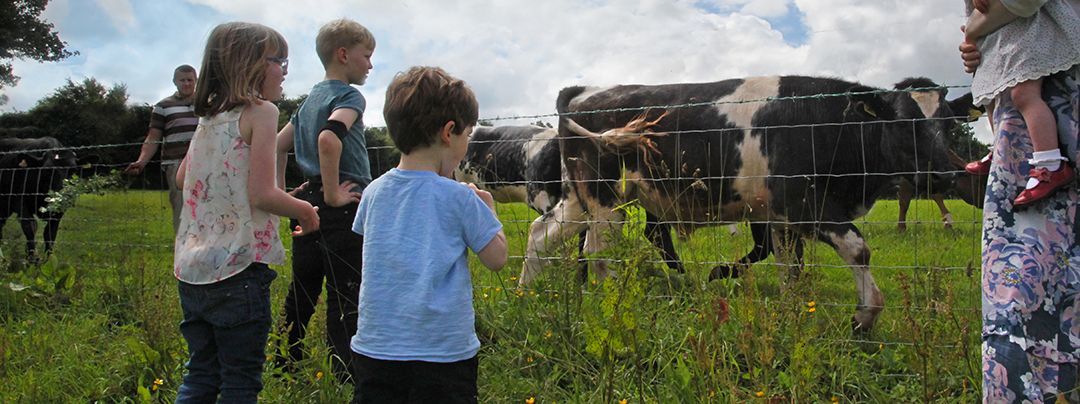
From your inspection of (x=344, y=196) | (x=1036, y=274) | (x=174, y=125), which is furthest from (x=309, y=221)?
(x=174, y=125)

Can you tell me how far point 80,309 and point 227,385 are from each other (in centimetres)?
317

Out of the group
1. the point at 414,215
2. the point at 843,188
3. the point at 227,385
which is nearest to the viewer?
the point at 414,215

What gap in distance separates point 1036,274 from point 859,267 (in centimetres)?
236

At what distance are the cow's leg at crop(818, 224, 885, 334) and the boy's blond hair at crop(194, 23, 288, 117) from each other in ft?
9.87

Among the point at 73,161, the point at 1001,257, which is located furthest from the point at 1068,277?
the point at 73,161

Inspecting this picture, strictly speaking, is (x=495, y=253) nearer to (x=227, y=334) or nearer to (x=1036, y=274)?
(x=227, y=334)

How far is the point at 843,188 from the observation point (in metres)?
4.89

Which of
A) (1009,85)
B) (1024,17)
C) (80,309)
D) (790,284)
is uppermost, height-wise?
(1024,17)

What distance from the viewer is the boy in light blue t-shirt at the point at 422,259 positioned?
2.03m

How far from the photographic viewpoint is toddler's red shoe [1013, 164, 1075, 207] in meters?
2.02

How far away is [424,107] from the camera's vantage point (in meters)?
2.09

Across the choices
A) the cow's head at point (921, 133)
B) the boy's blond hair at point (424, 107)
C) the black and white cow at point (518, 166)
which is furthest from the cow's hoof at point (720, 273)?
the boy's blond hair at point (424, 107)

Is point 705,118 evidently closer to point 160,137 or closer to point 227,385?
point 227,385

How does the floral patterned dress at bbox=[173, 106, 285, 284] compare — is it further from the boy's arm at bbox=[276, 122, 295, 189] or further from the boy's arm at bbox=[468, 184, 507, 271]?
the boy's arm at bbox=[468, 184, 507, 271]
